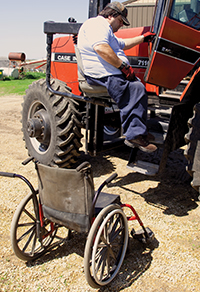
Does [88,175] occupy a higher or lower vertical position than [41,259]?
higher

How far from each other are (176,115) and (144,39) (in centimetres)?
101

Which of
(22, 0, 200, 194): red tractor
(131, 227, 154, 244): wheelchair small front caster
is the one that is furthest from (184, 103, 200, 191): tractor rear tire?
(131, 227, 154, 244): wheelchair small front caster

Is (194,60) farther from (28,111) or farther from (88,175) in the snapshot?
(28,111)

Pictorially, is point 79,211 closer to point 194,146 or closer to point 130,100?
point 130,100

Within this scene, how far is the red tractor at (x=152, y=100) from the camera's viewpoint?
3.29 meters

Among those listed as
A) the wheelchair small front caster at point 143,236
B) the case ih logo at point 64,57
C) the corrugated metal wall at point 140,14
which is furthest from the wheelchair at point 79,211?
the corrugated metal wall at point 140,14

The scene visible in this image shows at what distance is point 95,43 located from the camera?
116 inches

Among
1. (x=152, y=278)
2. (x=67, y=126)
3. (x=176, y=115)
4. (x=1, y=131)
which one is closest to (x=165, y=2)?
(x=176, y=115)

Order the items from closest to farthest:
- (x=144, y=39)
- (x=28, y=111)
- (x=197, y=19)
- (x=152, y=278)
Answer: (x=152, y=278) < (x=197, y=19) < (x=144, y=39) < (x=28, y=111)

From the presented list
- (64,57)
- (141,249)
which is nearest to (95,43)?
(141,249)

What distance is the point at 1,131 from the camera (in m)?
6.66

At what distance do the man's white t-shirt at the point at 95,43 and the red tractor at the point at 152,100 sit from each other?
366 millimetres

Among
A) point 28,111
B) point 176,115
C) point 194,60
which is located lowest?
point 28,111

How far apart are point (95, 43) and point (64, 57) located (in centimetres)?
A: 237
